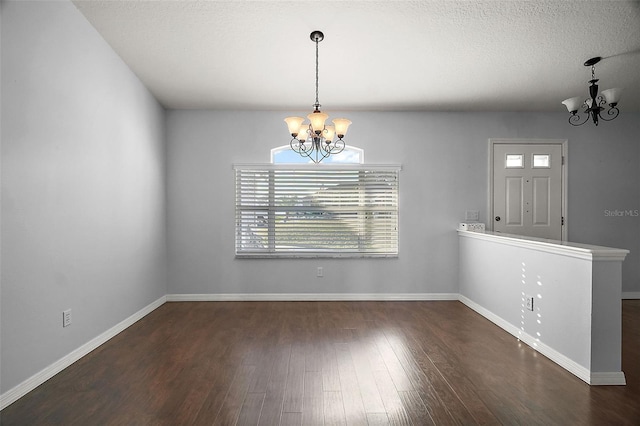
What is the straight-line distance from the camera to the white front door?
499 centimetres

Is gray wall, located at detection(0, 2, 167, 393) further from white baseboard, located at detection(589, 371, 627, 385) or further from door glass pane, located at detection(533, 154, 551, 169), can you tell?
door glass pane, located at detection(533, 154, 551, 169)

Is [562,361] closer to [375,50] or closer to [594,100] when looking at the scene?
[594,100]

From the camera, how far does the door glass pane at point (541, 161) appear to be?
5.01 metres

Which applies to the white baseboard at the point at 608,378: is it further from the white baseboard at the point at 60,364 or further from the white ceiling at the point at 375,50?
Answer: the white baseboard at the point at 60,364

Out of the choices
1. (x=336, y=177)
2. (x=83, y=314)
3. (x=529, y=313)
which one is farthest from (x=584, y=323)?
(x=83, y=314)

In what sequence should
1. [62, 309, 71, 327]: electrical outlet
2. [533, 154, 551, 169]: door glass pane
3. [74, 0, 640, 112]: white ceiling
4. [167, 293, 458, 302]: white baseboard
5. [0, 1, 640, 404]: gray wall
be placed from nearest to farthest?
[0, 1, 640, 404]: gray wall < [62, 309, 71, 327]: electrical outlet < [74, 0, 640, 112]: white ceiling < [167, 293, 458, 302]: white baseboard < [533, 154, 551, 169]: door glass pane

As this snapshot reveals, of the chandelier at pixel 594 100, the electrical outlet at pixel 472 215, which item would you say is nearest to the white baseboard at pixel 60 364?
the electrical outlet at pixel 472 215

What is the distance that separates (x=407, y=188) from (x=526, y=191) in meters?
1.67

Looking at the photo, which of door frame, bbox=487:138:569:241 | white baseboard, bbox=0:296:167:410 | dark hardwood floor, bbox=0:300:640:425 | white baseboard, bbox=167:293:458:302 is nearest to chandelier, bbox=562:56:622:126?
door frame, bbox=487:138:569:241

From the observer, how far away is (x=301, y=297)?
492 cm

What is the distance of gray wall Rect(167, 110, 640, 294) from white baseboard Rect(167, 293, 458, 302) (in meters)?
0.07

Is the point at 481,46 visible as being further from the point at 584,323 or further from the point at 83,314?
the point at 83,314

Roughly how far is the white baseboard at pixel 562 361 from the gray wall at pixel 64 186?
3.93 meters

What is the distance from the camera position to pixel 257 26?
3.17m
